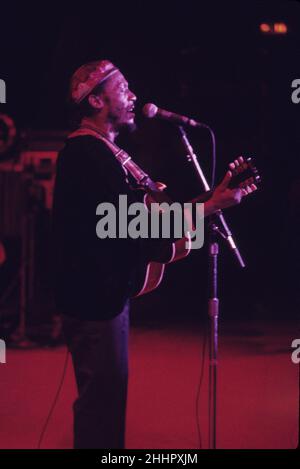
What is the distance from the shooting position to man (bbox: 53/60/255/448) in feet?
8.39

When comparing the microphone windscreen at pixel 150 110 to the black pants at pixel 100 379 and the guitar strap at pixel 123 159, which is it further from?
the black pants at pixel 100 379

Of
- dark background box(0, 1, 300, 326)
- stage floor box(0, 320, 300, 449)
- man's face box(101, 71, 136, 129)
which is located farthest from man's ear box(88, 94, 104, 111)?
dark background box(0, 1, 300, 326)

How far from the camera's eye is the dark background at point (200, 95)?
25.7ft

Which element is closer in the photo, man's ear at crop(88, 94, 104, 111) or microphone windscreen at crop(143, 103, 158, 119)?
man's ear at crop(88, 94, 104, 111)

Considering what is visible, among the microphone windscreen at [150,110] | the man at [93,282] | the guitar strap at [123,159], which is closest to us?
the man at [93,282]

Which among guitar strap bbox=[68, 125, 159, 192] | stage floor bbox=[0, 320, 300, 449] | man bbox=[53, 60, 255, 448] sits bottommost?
stage floor bbox=[0, 320, 300, 449]

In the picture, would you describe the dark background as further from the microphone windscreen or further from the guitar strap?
the guitar strap

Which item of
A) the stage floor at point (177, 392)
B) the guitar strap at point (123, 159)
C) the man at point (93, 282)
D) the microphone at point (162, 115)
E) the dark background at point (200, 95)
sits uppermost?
the dark background at point (200, 95)

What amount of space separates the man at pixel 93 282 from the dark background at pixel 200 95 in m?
5.29

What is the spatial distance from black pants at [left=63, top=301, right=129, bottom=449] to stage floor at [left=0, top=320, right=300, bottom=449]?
1.34 meters

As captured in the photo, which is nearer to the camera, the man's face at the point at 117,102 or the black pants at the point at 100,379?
the black pants at the point at 100,379

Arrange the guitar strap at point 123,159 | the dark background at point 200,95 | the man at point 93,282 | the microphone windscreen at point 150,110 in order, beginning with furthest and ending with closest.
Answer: the dark background at point 200,95 → the microphone windscreen at point 150,110 → the guitar strap at point 123,159 → the man at point 93,282

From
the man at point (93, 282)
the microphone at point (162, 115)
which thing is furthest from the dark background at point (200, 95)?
the man at point (93, 282)

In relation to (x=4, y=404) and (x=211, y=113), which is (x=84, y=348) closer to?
(x=4, y=404)
